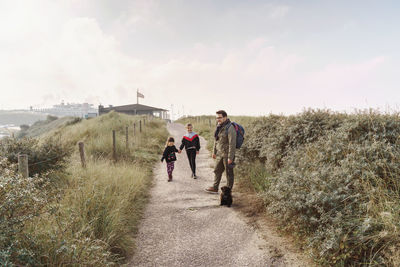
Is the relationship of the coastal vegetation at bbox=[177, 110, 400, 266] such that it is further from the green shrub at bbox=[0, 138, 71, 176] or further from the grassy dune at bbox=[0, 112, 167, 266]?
the green shrub at bbox=[0, 138, 71, 176]

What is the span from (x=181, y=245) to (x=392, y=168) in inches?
137

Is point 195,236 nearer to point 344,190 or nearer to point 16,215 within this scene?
point 344,190

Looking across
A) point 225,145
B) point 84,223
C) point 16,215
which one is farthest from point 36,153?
point 225,145

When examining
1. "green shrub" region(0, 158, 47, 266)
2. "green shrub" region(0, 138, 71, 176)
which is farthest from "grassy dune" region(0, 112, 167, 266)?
"green shrub" region(0, 138, 71, 176)

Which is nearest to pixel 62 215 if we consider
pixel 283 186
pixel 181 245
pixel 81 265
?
pixel 81 265

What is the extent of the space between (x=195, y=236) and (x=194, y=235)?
0.04m

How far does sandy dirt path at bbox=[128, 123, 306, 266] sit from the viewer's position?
3426 millimetres

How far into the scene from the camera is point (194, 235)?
163 inches

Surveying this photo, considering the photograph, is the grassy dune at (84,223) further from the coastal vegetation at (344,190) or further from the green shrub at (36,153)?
the coastal vegetation at (344,190)

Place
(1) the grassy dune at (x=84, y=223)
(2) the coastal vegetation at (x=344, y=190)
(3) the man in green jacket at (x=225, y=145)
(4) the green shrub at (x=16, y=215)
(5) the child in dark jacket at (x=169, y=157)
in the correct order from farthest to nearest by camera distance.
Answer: (5) the child in dark jacket at (x=169, y=157) < (3) the man in green jacket at (x=225, y=145) < (2) the coastal vegetation at (x=344, y=190) < (1) the grassy dune at (x=84, y=223) < (4) the green shrub at (x=16, y=215)

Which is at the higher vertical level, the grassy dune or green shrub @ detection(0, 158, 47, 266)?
green shrub @ detection(0, 158, 47, 266)

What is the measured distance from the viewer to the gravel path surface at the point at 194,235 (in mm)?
3438

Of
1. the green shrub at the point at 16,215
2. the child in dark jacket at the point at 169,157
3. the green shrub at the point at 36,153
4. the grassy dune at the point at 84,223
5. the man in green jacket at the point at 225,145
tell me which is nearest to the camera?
the green shrub at the point at 16,215

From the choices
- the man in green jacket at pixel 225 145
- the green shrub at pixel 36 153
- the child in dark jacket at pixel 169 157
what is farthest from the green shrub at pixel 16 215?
the child in dark jacket at pixel 169 157
